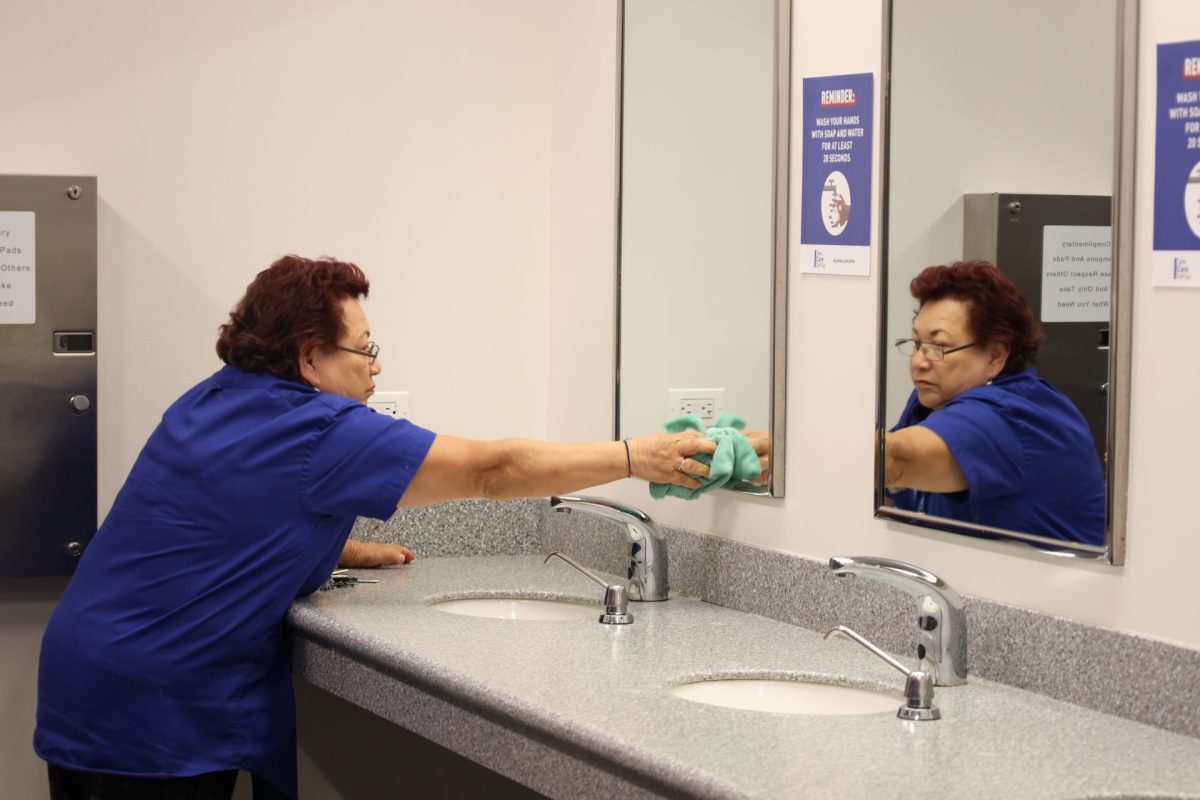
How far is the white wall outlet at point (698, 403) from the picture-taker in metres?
2.37

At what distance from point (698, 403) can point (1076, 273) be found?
86cm

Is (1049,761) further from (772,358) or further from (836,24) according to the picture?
(836,24)

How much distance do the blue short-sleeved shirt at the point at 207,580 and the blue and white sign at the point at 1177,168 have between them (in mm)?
1063

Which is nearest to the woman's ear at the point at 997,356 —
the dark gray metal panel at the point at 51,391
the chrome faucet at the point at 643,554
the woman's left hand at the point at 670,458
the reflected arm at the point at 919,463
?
the reflected arm at the point at 919,463

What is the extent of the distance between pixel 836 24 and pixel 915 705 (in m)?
0.99

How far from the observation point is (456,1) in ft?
9.14

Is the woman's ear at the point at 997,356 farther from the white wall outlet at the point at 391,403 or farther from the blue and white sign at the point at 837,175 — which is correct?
the white wall outlet at the point at 391,403

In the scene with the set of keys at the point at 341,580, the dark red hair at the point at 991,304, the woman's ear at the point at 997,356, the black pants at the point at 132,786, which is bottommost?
the black pants at the point at 132,786

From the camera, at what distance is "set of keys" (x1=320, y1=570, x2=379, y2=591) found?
2408 mm

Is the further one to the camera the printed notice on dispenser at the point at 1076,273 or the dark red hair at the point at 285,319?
the dark red hair at the point at 285,319

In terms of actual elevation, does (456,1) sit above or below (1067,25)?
above

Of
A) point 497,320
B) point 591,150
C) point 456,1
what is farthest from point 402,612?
point 456,1

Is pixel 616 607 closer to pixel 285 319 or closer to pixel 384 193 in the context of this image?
pixel 285 319

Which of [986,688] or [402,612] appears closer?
[986,688]
